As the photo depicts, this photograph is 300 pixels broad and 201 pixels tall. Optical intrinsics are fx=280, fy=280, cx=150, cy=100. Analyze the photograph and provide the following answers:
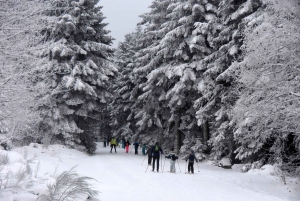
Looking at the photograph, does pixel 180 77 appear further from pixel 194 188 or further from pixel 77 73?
pixel 194 188

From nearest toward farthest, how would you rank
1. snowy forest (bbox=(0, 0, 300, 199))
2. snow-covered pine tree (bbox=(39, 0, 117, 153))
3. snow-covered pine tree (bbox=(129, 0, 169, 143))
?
snowy forest (bbox=(0, 0, 300, 199)) < snow-covered pine tree (bbox=(39, 0, 117, 153)) < snow-covered pine tree (bbox=(129, 0, 169, 143))

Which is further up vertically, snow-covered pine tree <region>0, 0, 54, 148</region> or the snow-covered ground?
snow-covered pine tree <region>0, 0, 54, 148</region>

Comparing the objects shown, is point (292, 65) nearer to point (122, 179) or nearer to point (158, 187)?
point (158, 187)

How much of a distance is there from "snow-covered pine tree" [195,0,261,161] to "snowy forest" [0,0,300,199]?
7 cm

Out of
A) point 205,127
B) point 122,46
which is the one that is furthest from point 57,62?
point 122,46

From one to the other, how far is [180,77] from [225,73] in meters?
6.64

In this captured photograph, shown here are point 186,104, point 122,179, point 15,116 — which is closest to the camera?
point 15,116

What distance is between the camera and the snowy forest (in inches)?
311

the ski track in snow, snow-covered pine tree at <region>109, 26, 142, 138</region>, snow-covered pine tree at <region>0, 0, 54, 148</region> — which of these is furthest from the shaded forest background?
snow-covered pine tree at <region>109, 26, 142, 138</region>

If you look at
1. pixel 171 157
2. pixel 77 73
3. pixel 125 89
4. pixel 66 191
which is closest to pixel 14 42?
pixel 66 191

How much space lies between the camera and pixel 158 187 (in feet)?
35.0

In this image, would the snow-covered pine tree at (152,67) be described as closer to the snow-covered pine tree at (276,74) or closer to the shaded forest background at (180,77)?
the shaded forest background at (180,77)

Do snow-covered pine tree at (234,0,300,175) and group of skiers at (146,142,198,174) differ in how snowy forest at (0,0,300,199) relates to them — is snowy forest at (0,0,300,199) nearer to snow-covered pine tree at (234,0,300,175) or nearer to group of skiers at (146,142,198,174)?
snow-covered pine tree at (234,0,300,175)

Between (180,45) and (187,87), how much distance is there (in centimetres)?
352
